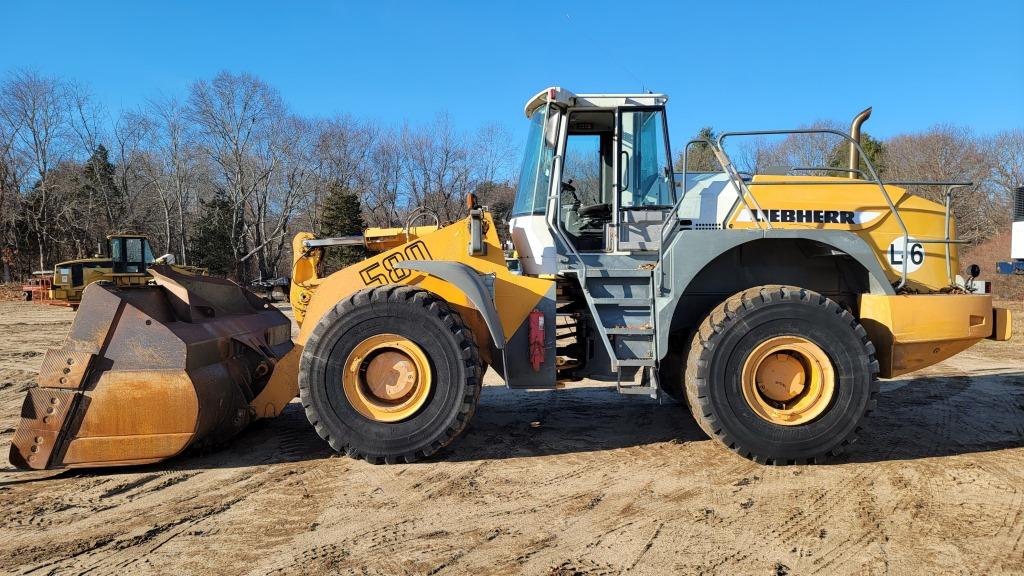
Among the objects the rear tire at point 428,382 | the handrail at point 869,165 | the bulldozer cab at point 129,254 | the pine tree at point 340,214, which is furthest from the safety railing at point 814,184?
the pine tree at point 340,214

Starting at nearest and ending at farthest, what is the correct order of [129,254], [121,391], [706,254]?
[121,391] < [706,254] < [129,254]

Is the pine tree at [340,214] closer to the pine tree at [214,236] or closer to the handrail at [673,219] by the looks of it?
the pine tree at [214,236]

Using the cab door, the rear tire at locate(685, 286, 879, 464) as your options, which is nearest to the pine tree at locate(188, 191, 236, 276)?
the cab door

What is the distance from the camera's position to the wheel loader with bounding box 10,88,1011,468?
12.7 ft

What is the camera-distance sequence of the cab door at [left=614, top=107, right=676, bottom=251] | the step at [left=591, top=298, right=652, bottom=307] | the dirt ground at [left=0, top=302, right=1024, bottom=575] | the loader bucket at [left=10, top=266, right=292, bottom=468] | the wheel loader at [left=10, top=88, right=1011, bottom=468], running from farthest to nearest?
the cab door at [left=614, top=107, right=676, bottom=251], the step at [left=591, top=298, right=652, bottom=307], the wheel loader at [left=10, top=88, right=1011, bottom=468], the loader bucket at [left=10, top=266, right=292, bottom=468], the dirt ground at [left=0, top=302, right=1024, bottom=575]

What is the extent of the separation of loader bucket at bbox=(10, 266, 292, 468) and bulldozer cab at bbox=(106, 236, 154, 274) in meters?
15.0

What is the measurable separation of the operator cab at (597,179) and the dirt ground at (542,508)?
5.34ft

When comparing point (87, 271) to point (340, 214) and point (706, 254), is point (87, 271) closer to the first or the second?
point (340, 214)

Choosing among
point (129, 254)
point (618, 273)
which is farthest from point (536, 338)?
point (129, 254)

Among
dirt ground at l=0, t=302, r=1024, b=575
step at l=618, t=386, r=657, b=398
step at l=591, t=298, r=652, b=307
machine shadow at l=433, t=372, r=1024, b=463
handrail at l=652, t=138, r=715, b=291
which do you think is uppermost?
handrail at l=652, t=138, r=715, b=291

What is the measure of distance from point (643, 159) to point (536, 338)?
1747mm

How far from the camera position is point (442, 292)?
4453 mm

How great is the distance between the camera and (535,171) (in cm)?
496

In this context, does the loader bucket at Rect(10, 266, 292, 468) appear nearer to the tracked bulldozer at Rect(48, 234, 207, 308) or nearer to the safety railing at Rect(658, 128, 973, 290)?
the safety railing at Rect(658, 128, 973, 290)
